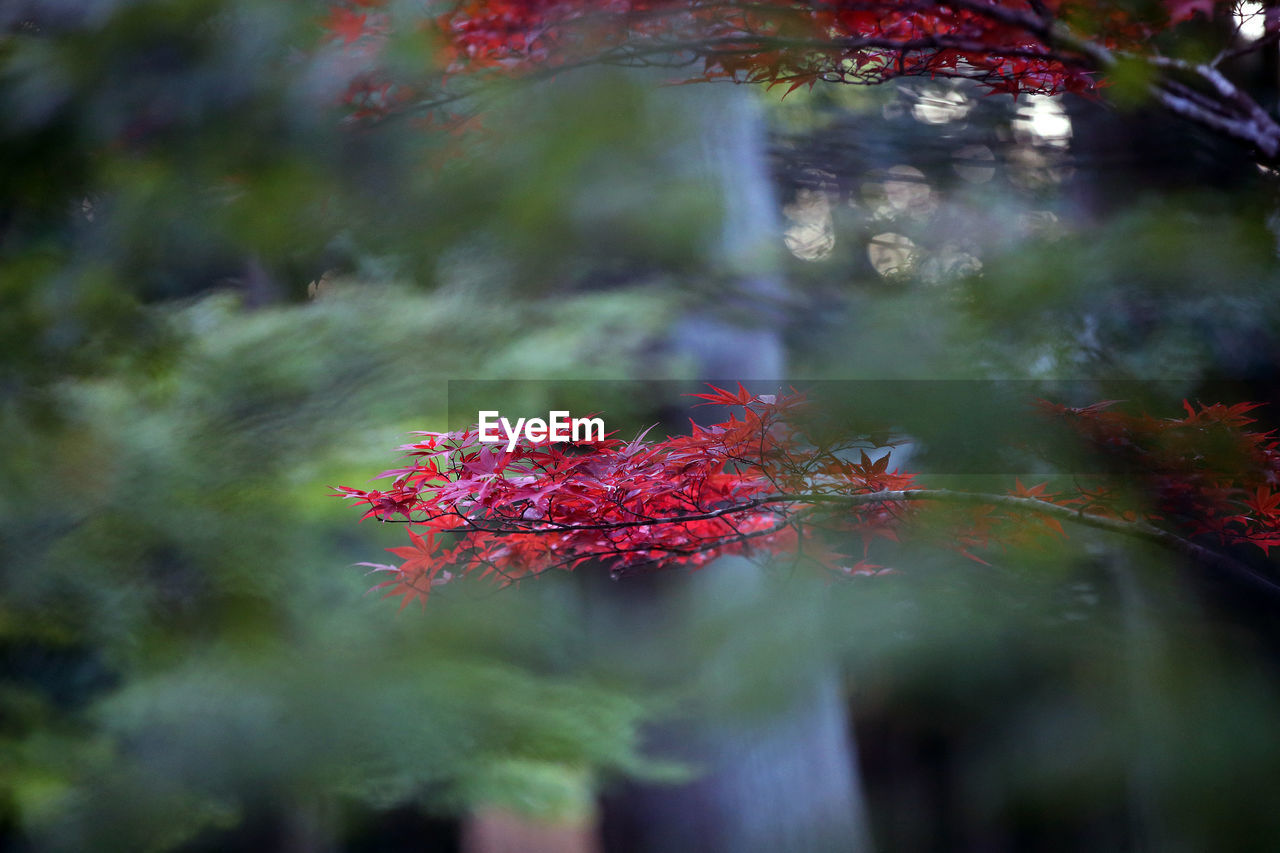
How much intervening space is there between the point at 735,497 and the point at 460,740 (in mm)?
1479

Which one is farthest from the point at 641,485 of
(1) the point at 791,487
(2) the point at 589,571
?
(2) the point at 589,571

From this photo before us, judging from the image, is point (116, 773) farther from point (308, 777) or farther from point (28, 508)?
point (28, 508)

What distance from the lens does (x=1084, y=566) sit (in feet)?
7.59

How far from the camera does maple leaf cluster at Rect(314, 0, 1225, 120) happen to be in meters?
0.69

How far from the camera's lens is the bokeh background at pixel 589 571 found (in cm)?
153

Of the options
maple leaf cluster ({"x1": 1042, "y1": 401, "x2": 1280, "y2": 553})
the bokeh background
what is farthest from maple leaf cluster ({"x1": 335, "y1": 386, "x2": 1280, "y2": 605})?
the bokeh background

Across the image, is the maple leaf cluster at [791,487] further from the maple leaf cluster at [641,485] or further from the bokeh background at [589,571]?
the bokeh background at [589,571]

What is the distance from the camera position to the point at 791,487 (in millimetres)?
887

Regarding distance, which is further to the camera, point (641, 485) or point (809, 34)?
point (641, 485)

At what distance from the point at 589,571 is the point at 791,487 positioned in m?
1.90

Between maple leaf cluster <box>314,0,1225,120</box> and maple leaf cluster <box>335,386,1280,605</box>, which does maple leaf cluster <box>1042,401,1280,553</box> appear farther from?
maple leaf cluster <box>314,0,1225,120</box>

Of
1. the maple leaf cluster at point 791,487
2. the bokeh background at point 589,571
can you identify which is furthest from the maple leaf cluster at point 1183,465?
the bokeh background at point 589,571

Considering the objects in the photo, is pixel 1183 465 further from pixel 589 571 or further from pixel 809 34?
pixel 589 571

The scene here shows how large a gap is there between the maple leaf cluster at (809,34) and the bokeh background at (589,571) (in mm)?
269
